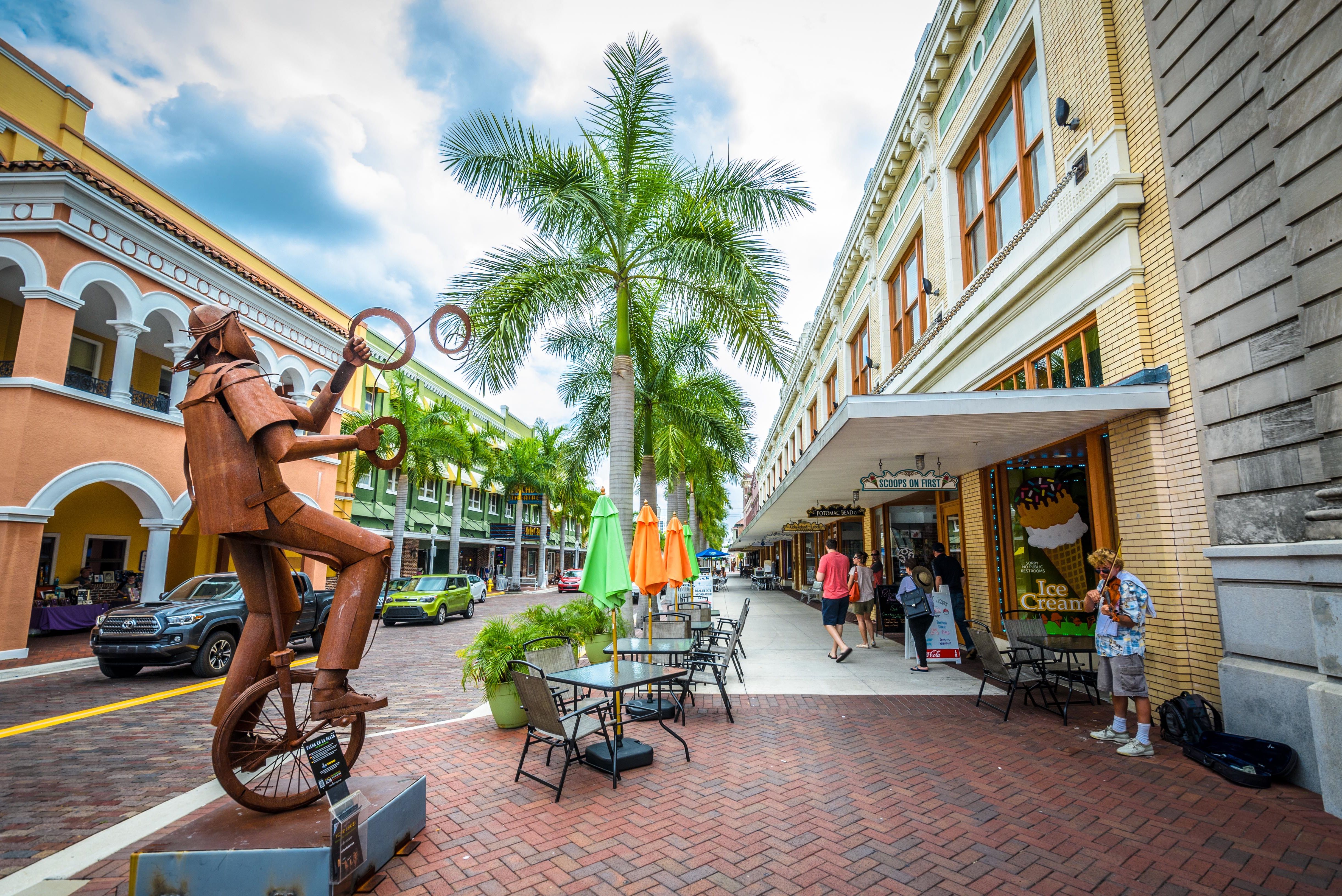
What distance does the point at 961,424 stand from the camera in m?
7.44

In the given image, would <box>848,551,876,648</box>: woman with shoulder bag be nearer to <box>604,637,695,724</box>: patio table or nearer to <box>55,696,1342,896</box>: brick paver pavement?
<box>604,637,695,724</box>: patio table

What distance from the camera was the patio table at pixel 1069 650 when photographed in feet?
→ 22.7

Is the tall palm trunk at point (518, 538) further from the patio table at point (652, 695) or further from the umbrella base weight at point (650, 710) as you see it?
the umbrella base weight at point (650, 710)

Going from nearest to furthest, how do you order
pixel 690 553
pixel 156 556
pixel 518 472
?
pixel 690 553
pixel 156 556
pixel 518 472

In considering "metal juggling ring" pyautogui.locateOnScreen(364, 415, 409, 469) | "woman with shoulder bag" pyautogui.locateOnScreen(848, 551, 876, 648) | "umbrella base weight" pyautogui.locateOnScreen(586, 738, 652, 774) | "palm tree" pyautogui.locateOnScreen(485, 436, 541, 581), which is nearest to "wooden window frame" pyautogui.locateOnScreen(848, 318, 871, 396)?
"woman with shoulder bag" pyautogui.locateOnScreen(848, 551, 876, 648)

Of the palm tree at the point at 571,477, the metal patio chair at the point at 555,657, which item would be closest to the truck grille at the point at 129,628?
the palm tree at the point at 571,477

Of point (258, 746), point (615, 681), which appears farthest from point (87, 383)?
point (615, 681)

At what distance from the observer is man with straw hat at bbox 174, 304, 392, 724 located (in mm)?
3947

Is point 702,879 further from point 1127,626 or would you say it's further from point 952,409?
point 952,409

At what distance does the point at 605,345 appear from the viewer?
16484 millimetres

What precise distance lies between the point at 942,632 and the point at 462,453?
78.1ft

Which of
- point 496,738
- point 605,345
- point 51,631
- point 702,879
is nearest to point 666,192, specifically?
point 605,345

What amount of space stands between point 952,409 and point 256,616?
6.45 metres

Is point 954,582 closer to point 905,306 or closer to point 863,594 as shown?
point 863,594
